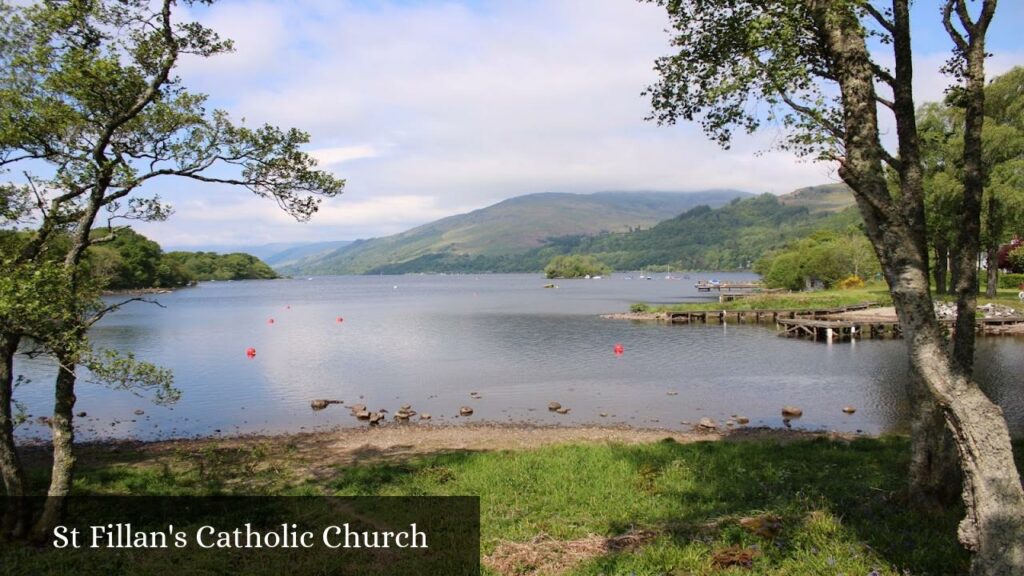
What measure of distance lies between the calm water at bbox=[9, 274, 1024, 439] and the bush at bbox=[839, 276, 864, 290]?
1511 inches

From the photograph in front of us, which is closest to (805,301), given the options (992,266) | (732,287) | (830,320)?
(830,320)

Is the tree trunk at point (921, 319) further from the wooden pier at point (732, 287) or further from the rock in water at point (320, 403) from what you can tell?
the wooden pier at point (732, 287)

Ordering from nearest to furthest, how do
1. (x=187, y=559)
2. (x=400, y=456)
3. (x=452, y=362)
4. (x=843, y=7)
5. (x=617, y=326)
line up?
(x=843, y=7)
(x=187, y=559)
(x=400, y=456)
(x=452, y=362)
(x=617, y=326)

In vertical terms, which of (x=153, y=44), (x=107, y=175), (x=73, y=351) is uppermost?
(x=153, y=44)

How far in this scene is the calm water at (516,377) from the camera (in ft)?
93.7

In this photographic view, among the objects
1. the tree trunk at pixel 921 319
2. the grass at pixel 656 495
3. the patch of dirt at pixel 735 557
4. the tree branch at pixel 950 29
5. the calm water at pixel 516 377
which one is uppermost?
the tree branch at pixel 950 29

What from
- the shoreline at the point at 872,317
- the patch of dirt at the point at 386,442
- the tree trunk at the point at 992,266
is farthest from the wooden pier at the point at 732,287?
the patch of dirt at the point at 386,442

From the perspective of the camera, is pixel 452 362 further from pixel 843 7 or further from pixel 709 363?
pixel 843 7

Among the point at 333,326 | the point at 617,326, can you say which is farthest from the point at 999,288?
the point at 333,326

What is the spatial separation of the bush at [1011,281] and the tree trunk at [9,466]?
309 ft

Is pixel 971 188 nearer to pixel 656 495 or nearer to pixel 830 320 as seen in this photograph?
pixel 656 495

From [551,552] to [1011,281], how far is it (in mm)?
90064

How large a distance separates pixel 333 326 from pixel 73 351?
229ft

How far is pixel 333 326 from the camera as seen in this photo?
7712cm
